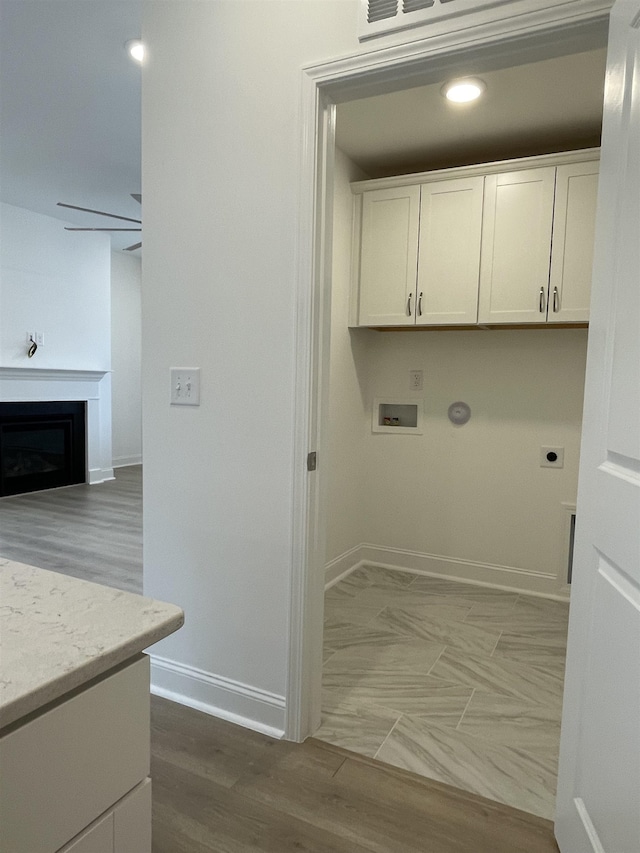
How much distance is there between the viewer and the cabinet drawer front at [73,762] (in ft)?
1.91

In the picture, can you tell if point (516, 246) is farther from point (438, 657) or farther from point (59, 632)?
point (59, 632)

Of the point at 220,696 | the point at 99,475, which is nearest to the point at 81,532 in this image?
the point at 99,475

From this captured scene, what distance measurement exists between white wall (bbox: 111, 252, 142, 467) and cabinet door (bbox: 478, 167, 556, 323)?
16.3ft

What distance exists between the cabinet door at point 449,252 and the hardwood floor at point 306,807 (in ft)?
7.20

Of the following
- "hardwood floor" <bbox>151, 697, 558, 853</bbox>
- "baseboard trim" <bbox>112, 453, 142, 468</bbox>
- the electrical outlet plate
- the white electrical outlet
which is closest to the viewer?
"hardwood floor" <bbox>151, 697, 558, 853</bbox>

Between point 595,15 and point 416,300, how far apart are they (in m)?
1.79

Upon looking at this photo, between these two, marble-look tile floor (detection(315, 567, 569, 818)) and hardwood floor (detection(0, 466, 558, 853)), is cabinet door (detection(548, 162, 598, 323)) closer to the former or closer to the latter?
marble-look tile floor (detection(315, 567, 569, 818))

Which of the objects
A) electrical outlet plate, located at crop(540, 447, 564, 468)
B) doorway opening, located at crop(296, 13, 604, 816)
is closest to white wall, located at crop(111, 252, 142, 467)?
doorway opening, located at crop(296, 13, 604, 816)

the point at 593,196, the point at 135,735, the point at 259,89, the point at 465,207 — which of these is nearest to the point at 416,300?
the point at 465,207

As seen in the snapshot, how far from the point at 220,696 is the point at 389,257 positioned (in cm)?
242

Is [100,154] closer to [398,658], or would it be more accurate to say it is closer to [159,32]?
[159,32]

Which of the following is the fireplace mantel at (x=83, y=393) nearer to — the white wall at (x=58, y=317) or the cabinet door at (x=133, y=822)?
the white wall at (x=58, y=317)

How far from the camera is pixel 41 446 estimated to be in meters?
5.71

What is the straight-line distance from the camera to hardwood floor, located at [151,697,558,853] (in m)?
1.44
